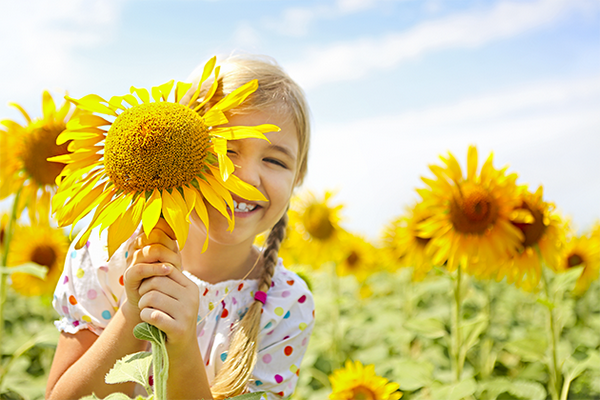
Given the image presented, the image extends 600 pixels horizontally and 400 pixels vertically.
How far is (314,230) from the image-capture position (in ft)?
12.5

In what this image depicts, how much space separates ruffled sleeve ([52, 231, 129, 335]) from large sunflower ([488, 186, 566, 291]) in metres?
1.64

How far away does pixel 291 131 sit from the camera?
5.39 ft

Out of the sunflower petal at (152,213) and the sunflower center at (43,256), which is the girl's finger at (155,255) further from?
the sunflower center at (43,256)

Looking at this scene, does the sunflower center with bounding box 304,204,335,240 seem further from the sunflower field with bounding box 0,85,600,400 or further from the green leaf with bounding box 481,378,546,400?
the green leaf with bounding box 481,378,546,400

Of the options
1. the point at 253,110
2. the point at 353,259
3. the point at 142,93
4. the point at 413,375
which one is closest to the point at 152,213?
the point at 142,93

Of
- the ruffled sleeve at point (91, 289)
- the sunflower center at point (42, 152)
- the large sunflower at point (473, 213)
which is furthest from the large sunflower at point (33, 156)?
the large sunflower at point (473, 213)

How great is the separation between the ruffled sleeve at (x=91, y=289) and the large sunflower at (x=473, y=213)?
1.36 m

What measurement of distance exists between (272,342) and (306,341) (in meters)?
0.16

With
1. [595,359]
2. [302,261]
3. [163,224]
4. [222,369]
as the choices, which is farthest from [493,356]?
[163,224]

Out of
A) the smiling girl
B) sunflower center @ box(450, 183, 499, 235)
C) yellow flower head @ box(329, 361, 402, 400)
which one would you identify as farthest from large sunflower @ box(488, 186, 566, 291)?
the smiling girl

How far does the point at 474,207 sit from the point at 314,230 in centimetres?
174

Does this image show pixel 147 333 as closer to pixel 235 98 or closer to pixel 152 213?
pixel 152 213

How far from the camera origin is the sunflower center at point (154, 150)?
37.5 inches

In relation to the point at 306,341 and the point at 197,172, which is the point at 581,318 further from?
the point at 197,172
